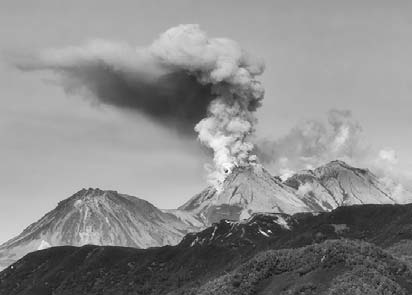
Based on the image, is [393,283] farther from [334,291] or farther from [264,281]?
[264,281]

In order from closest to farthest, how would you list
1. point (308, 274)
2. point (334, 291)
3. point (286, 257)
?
point (334, 291), point (308, 274), point (286, 257)

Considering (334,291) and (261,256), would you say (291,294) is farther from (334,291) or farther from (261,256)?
(261,256)

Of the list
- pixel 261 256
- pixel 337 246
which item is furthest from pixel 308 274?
pixel 261 256

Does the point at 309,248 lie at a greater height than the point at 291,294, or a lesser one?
greater

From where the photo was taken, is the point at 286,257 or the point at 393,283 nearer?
the point at 393,283

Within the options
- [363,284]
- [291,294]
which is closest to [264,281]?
[291,294]

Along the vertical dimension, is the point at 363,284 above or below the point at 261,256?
below

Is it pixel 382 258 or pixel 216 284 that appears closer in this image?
pixel 382 258

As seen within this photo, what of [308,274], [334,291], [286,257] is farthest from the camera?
[286,257]
